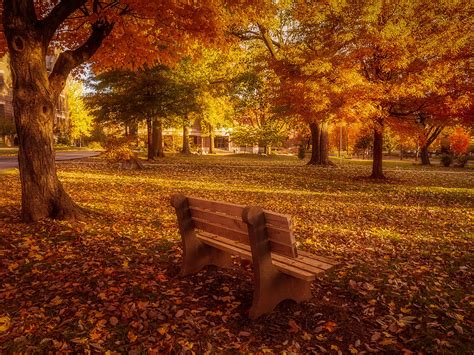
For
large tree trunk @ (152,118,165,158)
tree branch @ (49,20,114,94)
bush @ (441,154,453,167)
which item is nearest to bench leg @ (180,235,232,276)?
tree branch @ (49,20,114,94)

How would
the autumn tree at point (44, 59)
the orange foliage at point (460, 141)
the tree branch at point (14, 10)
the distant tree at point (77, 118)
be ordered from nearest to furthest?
the tree branch at point (14, 10) < the autumn tree at point (44, 59) < the orange foliage at point (460, 141) < the distant tree at point (77, 118)

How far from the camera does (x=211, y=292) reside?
445 cm

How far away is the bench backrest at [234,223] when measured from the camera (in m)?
3.32

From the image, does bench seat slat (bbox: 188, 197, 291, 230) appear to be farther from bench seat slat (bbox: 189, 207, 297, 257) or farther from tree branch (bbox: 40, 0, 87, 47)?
tree branch (bbox: 40, 0, 87, 47)

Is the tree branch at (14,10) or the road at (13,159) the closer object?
the tree branch at (14,10)

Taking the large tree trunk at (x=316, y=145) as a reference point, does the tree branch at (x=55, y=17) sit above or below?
above

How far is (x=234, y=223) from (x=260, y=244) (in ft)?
1.48

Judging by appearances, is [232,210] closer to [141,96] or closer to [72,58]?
[72,58]

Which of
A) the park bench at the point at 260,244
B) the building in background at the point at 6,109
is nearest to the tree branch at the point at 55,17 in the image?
the park bench at the point at 260,244

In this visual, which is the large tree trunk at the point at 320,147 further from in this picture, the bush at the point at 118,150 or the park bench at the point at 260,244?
the park bench at the point at 260,244

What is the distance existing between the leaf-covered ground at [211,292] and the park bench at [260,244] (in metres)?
0.30

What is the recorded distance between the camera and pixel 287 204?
10586 mm

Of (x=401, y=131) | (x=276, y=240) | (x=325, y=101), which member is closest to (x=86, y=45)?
(x=276, y=240)

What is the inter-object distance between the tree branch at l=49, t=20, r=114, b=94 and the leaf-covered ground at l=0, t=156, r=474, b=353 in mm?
2817
